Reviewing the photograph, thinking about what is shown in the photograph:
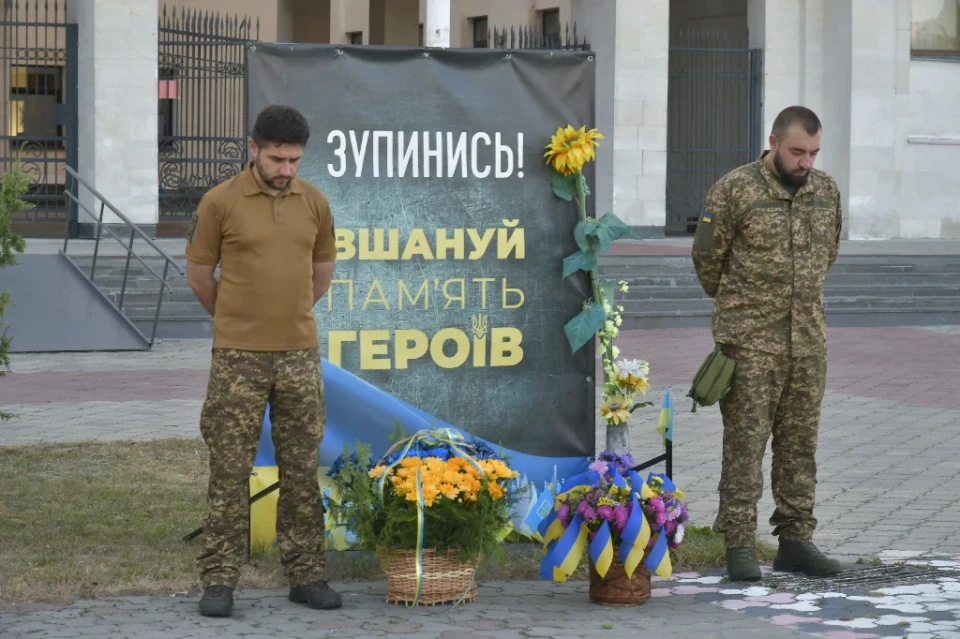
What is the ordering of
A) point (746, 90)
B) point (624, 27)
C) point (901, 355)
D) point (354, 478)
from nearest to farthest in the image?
point (354, 478) < point (901, 355) < point (624, 27) < point (746, 90)

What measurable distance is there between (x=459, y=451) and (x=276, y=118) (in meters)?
1.49

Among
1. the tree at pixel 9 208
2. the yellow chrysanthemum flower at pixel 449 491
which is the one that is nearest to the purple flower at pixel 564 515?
the yellow chrysanthemum flower at pixel 449 491

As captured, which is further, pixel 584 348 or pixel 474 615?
pixel 584 348

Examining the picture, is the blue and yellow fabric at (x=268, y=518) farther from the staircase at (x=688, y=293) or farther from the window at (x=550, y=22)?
the window at (x=550, y=22)

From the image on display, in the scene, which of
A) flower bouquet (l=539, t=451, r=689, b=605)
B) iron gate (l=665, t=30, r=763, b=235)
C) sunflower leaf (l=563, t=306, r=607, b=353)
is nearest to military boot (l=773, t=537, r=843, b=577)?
flower bouquet (l=539, t=451, r=689, b=605)

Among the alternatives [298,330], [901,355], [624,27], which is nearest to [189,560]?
[298,330]

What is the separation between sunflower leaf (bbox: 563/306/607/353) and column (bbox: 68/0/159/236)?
14704 mm

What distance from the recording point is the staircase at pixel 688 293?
15.6 metres

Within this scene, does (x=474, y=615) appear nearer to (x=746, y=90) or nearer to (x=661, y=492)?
(x=661, y=492)

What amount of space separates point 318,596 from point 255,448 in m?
0.61

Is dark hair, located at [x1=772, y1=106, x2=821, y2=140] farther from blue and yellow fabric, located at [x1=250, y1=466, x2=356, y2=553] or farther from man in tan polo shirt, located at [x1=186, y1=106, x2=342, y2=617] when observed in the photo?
blue and yellow fabric, located at [x1=250, y1=466, x2=356, y2=553]

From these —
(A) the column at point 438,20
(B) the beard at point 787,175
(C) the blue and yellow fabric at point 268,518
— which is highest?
(A) the column at point 438,20

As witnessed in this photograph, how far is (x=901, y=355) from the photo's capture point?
14602 millimetres

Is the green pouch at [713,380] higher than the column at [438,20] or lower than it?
lower
